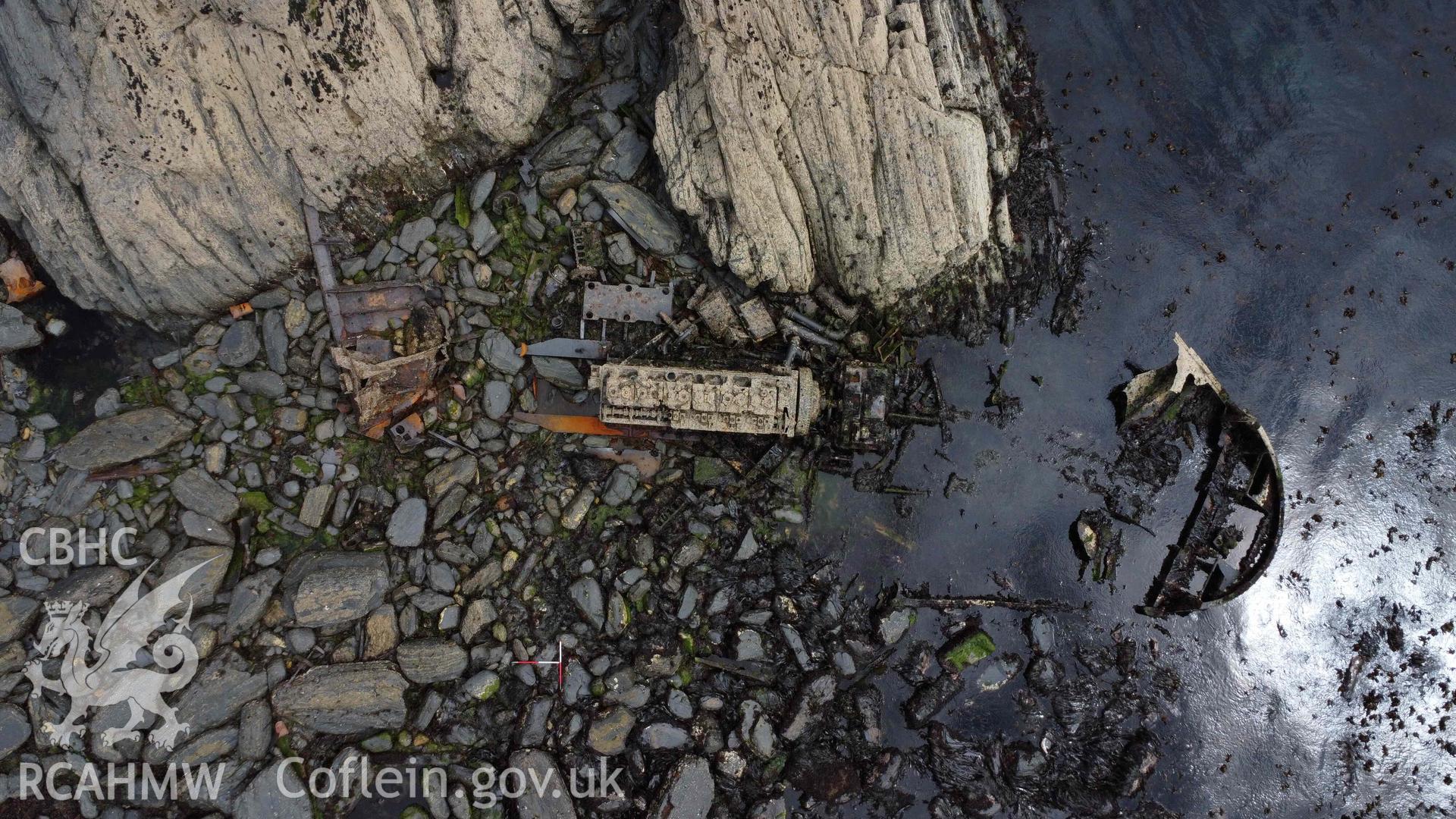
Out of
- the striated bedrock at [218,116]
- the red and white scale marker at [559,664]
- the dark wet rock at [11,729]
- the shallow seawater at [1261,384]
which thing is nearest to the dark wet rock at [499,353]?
the striated bedrock at [218,116]

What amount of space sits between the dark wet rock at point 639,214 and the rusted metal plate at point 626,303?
59 centimetres

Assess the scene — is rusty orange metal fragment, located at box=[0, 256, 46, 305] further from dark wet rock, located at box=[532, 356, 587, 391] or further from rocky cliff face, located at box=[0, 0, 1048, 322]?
dark wet rock, located at box=[532, 356, 587, 391]

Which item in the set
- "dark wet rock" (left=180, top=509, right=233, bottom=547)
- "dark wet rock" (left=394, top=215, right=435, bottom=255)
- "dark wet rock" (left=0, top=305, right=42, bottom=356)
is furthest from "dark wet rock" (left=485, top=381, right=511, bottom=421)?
"dark wet rock" (left=0, top=305, right=42, bottom=356)

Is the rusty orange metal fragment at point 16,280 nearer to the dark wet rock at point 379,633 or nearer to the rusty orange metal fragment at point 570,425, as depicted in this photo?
the dark wet rock at point 379,633

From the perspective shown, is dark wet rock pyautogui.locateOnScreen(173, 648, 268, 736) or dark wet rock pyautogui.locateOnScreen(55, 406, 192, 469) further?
dark wet rock pyautogui.locateOnScreen(55, 406, 192, 469)

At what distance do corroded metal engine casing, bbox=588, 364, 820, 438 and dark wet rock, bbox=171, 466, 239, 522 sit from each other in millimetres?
4741

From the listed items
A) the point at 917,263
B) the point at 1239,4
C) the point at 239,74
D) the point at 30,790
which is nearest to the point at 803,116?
the point at 917,263

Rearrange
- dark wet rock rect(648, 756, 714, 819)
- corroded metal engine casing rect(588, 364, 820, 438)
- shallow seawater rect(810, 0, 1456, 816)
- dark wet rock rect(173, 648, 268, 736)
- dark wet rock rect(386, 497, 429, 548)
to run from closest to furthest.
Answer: corroded metal engine casing rect(588, 364, 820, 438) → dark wet rock rect(173, 648, 268, 736) → dark wet rock rect(648, 756, 714, 819) → dark wet rock rect(386, 497, 429, 548) → shallow seawater rect(810, 0, 1456, 816)

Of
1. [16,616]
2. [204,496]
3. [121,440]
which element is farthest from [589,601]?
[16,616]

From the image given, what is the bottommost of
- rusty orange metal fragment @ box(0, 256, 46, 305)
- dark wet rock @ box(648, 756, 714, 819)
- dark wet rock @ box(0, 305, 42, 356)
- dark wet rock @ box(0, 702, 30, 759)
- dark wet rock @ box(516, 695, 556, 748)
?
dark wet rock @ box(648, 756, 714, 819)

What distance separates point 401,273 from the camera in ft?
26.6

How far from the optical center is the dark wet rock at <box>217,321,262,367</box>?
8047 mm

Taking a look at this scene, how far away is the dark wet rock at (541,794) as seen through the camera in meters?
7.79

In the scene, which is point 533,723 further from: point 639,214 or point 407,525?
point 639,214
